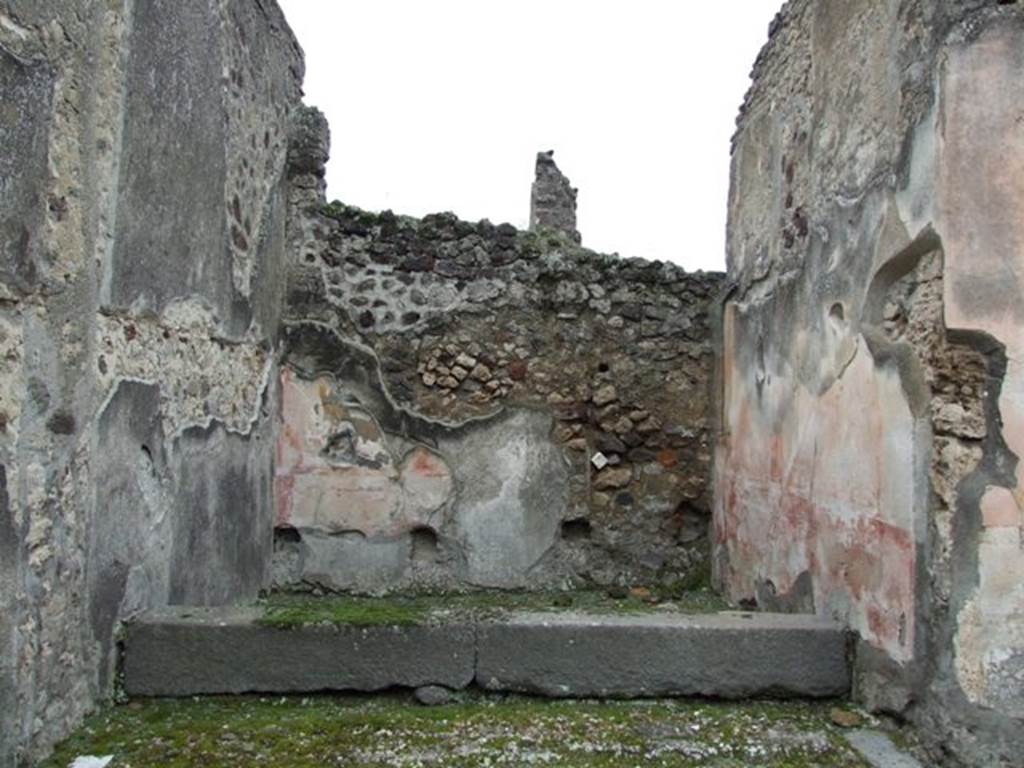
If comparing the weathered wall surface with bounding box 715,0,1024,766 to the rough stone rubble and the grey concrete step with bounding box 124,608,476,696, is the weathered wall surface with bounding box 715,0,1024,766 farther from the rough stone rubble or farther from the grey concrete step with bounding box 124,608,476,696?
the grey concrete step with bounding box 124,608,476,696

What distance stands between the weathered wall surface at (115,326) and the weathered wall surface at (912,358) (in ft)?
7.62

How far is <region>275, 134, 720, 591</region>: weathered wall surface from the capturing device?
4641 mm

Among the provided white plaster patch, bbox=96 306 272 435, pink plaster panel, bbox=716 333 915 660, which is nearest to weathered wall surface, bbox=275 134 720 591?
pink plaster panel, bbox=716 333 915 660

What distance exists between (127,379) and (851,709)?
249 cm

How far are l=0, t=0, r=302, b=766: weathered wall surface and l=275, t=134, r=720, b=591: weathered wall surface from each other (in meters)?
0.67

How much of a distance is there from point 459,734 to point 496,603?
66.4 inches

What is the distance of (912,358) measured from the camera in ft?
8.48

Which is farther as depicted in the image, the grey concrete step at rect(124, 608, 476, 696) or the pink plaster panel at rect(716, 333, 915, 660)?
the grey concrete step at rect(124, 608, 476, 696)

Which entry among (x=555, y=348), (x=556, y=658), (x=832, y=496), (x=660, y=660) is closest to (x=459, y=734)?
(x=556, y=658)

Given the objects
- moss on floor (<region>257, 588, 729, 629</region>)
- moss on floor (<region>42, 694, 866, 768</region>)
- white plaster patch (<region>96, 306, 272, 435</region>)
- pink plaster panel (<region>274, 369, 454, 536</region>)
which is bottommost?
moss on floor (<region>42, 694, 866, 768</region>)

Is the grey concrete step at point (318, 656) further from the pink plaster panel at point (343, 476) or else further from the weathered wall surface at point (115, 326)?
the pink plaster panel at point (343, 476)

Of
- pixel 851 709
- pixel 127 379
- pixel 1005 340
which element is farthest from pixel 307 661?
pixel 1005 340

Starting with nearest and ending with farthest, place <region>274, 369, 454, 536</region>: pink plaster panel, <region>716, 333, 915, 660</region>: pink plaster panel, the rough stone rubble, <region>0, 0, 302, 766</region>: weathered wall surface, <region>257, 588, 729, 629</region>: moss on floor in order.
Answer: <region>0, 0, 302, 766</region>: weathered wall surface < the rough stone rubble < <region>716, 333, 915, 660</region>: pink plaster panel < <region>257, 588, 729, 629</region>: moss on floor < <region>274, 369, 454, 536</region>: pink plaster panel

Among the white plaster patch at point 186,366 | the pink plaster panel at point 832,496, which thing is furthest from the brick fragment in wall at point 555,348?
the white plaster patch at point 186,366
